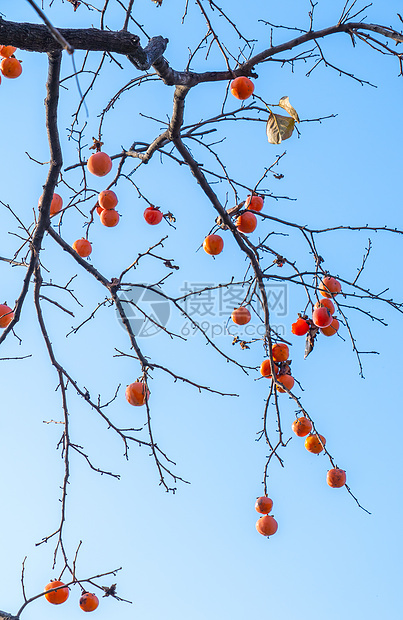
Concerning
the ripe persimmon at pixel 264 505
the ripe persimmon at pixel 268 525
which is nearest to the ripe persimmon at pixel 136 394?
the ripe persimmon at pixel 264 505

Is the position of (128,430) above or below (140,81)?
below

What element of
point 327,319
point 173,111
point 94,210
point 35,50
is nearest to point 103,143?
point 94,210

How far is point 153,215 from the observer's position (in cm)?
308

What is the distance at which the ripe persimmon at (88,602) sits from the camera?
2676 millimetres

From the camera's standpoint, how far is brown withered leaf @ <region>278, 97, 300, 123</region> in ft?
7.89

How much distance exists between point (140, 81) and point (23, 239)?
36.7 inches

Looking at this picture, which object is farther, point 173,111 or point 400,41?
point 173,111

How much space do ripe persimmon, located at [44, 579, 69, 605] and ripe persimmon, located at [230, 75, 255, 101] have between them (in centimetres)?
229

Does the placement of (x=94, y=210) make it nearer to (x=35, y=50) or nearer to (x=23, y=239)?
(x=23, y=239)

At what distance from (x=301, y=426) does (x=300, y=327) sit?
498 millimetres

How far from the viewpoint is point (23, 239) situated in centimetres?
272

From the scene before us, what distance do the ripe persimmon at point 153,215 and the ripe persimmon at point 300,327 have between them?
0.95 m

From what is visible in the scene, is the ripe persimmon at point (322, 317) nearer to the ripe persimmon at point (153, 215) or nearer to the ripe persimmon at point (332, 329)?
the ripe persimmon at point (332, 329)

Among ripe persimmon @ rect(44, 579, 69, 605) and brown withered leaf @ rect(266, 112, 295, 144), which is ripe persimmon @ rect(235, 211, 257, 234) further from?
ripe persimmon @ rect(44, 579, 69, 605)
